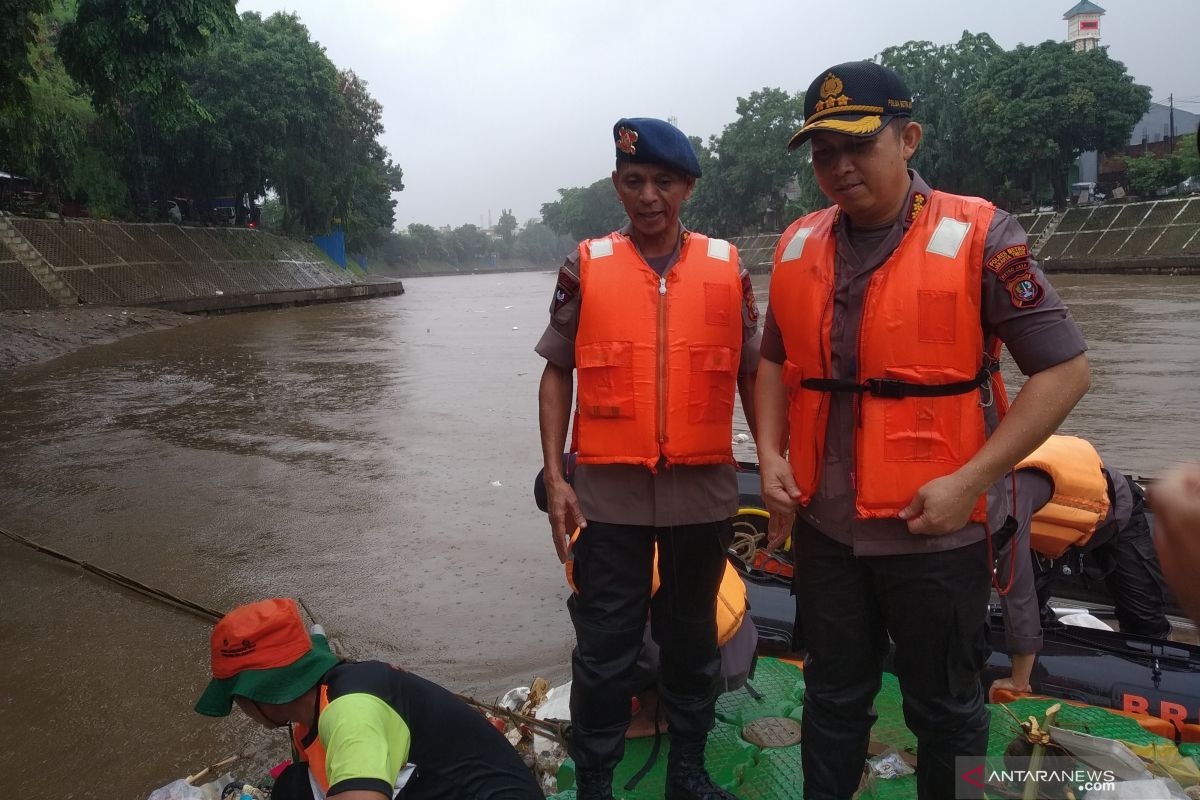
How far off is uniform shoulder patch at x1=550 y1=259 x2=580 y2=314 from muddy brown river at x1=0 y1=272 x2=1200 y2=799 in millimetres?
2068

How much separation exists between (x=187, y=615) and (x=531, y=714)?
226 cm

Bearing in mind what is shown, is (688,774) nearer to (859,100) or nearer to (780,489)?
(780,489)

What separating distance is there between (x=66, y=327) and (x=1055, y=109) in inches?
1423

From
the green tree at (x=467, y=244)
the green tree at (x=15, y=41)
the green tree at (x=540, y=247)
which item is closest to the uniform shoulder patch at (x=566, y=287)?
the green tree at (x=15, y=41)

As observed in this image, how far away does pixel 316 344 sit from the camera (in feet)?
56.4

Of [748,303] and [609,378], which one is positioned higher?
[748,303]

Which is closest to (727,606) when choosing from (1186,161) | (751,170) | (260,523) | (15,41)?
(260,523)

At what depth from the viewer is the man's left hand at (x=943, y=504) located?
1.78 m

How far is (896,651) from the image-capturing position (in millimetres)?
1938

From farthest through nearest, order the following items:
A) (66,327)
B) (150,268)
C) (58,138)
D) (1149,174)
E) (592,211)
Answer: (592,211) → (1149,174) → (150,268) → (58,138) → (66,327)

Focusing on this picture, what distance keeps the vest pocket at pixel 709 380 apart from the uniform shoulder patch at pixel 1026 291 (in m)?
0.81

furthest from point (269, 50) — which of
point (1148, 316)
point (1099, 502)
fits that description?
point (1099, 502)

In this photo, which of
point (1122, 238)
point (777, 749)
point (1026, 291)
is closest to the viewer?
point (1026, 291)

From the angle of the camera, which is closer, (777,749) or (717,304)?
(717,304)
